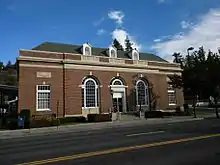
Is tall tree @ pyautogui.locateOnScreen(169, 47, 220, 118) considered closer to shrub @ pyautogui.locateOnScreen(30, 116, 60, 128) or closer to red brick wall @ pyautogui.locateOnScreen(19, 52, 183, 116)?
red brick wall @ pyautogui.locateOnScreen(19, 52, 183, 116)

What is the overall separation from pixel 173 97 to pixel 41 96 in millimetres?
22312

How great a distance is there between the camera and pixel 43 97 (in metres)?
33.8

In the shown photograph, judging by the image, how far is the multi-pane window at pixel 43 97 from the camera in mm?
33406

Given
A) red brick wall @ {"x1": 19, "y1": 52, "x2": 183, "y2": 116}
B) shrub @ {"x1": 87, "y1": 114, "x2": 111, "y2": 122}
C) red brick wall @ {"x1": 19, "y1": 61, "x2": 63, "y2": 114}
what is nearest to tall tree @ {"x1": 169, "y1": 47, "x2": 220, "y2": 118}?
red brick wall @ {"x1": 19, "y1": 52, "x2": 183, "y2": 116}

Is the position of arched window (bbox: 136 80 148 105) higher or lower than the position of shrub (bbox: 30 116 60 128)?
higher

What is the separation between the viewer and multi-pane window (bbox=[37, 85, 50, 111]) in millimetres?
33406

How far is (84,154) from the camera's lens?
9.23m

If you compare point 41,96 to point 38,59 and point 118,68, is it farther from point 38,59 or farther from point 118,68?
point 118,68

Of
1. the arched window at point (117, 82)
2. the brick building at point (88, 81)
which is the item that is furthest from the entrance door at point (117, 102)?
the arched window at point (117, 82)

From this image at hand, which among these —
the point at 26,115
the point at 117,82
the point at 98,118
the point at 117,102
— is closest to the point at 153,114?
the point at 117,102

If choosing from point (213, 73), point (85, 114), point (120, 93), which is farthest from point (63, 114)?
point (213, 73)

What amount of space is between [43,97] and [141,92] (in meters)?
15.4

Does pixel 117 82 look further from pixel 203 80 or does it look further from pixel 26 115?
pixel 26 115

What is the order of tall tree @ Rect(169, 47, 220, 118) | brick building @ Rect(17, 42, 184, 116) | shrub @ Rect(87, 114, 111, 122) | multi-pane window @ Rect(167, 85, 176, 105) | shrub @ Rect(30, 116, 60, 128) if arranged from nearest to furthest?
shrub @ Rect(30, 116, 60, 128) → shrub @ Rect(87, 114, 111, 122) → brick building @ Rect(17, 42, 184, 116) → tall tree @ Rect(169, 47, 220, 118) → multi-pane window @ Rect(167, 85, 176, 105)
